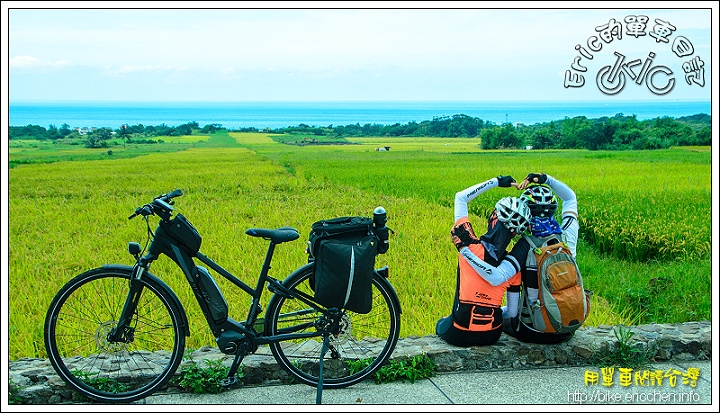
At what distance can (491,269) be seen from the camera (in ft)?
13.8

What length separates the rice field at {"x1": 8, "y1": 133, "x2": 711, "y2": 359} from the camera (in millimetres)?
5762

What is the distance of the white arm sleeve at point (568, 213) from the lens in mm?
4434

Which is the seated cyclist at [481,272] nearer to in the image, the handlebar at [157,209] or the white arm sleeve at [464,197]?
the white arm sleeve at [464,197]

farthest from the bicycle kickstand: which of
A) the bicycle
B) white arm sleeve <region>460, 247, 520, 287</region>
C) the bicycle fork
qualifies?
the bicycle fork

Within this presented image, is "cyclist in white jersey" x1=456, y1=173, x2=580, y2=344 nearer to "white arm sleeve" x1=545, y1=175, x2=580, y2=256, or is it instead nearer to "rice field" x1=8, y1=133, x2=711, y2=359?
"white arm sleeve" x1=545, y1=175, x2=580, y2=256

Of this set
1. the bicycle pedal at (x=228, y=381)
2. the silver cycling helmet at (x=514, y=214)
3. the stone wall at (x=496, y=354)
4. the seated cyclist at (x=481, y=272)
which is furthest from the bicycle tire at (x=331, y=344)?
the silver cycling helmet at (x=514, y=214)

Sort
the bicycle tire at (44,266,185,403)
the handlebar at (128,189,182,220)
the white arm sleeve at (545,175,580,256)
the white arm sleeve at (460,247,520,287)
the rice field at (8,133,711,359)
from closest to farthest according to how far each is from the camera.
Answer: the handlebar at (128,189,182,220) → the bicycle tire at (44,266,185,403) → the white arm sleeve at (460,247,520,287) → the white arm sleeve at (545,175,580,256) → the rice field at (8,133,711,359)

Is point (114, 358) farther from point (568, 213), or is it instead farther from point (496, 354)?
point (568, 213)

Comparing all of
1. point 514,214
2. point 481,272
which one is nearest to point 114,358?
point 481,272

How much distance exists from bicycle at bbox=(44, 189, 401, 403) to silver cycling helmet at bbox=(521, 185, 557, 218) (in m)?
1.02

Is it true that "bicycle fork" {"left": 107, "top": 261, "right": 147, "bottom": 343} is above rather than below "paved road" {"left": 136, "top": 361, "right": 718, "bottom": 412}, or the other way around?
above

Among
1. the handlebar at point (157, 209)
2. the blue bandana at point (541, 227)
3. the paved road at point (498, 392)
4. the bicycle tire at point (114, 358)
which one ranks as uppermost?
the handlebar at point (157, 209)

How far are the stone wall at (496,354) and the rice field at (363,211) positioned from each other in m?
0.43

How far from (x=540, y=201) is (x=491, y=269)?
564mm
